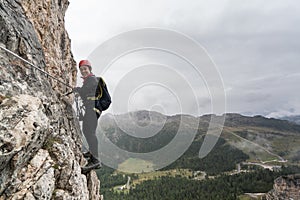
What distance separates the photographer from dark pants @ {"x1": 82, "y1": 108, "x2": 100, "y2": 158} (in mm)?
12391

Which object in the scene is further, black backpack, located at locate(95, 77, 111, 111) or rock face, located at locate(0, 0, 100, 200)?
black backpack, located at locate(95, 77, 111, 111)

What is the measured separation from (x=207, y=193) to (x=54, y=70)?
149m

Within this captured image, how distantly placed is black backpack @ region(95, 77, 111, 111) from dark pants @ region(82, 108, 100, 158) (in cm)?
47

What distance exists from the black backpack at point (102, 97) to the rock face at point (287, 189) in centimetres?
11650

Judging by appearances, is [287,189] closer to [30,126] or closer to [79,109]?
[79,109]

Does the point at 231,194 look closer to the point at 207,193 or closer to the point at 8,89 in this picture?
the point at 207,193

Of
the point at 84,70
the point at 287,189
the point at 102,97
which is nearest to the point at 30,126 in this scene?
the point at 102,97

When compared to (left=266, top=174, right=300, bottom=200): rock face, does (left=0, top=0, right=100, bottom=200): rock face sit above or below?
above

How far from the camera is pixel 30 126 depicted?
7.45m

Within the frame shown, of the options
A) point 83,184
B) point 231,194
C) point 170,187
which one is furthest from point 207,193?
point 83,184

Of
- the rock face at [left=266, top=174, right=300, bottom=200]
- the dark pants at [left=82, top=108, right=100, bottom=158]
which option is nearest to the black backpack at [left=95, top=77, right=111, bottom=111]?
the dark pants at [left=82, top=108, right=100, bottom=158]

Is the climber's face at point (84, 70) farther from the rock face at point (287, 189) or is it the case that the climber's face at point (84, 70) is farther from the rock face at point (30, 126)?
the rock face at point (287, 189)

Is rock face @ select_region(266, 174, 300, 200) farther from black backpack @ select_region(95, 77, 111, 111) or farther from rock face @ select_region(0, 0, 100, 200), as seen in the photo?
rock face @ select_region(0, 0, 100, 200)

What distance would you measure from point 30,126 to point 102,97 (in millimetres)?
5254
